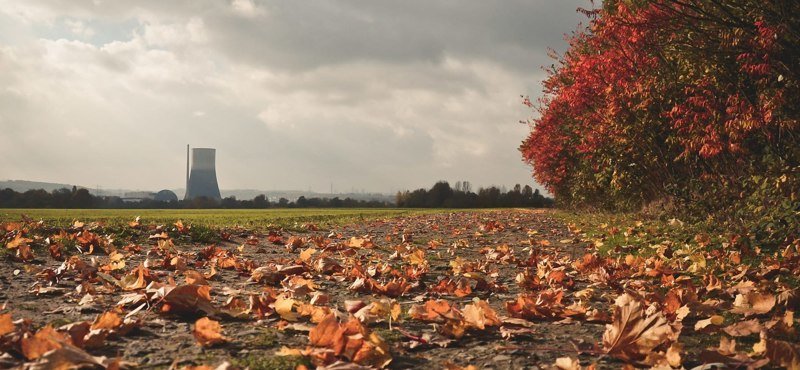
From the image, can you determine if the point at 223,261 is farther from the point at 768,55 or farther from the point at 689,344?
the point at 768,55

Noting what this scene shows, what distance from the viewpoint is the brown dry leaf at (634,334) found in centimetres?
221

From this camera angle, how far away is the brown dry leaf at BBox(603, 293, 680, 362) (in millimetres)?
2215

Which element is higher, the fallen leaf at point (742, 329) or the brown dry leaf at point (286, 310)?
the brown dry leaf at point (286, 310)

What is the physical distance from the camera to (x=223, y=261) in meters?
5.22

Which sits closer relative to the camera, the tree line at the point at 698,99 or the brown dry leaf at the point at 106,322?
the brown dry leaf at the point at 106,322

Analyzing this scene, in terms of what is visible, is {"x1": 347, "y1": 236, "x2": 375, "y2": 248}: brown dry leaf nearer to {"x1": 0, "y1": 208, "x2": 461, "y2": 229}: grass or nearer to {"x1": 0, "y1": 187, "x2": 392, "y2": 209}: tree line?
{"x1": 0, "y1": 208, "x2": 461, "y2": 229}: grass

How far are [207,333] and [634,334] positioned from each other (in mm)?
1809

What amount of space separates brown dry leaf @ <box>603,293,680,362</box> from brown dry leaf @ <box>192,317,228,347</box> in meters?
1.66

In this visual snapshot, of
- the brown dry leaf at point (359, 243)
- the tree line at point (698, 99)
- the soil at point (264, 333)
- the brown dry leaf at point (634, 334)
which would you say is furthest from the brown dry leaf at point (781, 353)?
the brown dry leaf at point (359, 243)

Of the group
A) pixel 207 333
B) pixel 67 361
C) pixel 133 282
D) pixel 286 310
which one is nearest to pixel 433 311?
pixel 286 310

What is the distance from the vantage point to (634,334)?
2275 millimetres

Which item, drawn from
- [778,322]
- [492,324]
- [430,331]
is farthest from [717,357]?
[430,331]

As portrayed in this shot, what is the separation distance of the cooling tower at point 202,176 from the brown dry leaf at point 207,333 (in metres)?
99.5

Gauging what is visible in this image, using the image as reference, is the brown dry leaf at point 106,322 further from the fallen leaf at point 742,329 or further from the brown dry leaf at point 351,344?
the fallen leaf at point 742,329
